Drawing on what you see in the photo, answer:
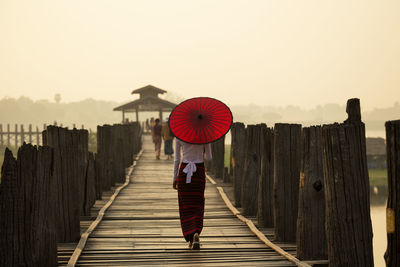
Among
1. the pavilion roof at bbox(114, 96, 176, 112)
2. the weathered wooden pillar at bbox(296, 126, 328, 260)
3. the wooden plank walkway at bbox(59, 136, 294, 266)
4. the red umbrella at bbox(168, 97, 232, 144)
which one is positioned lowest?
the wooden plank walkway at bbox(59, 136, 294, 266)

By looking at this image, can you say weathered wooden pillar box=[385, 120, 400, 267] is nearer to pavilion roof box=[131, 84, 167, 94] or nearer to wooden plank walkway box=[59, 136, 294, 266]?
wooden plank walkway box=[59, 136, 294, 266]

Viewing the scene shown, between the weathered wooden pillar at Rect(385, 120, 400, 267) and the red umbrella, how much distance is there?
321 centimetres

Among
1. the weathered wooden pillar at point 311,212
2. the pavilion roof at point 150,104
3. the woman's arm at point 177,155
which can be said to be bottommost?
the weathered wooden pillar at point 311,212

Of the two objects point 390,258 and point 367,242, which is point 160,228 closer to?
point 367,242

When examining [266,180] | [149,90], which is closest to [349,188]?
[266,180]

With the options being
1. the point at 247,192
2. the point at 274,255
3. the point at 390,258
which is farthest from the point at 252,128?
the point at 390,258

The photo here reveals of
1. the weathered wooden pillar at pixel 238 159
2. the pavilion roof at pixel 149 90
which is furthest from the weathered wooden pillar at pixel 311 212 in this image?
the pavilion roof at pixel 149 90

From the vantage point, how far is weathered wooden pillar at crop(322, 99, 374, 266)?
5383 mm

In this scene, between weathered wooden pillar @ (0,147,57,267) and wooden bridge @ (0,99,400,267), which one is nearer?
wooden bridge @ (0,99,400,267)

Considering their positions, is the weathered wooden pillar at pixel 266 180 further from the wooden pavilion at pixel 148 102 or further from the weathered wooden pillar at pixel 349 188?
the wooden pavilion at pixel 148 102

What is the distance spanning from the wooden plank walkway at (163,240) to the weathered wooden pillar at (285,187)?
0.36 m

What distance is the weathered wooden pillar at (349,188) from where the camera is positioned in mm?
5383

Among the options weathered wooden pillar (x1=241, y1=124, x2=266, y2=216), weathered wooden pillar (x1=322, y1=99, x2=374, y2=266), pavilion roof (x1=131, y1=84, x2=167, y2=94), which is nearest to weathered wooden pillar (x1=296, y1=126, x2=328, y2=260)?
weathered wooden pillar (x1=322, y1=99, x2=374, y2=266)

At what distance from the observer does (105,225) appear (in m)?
9.20
